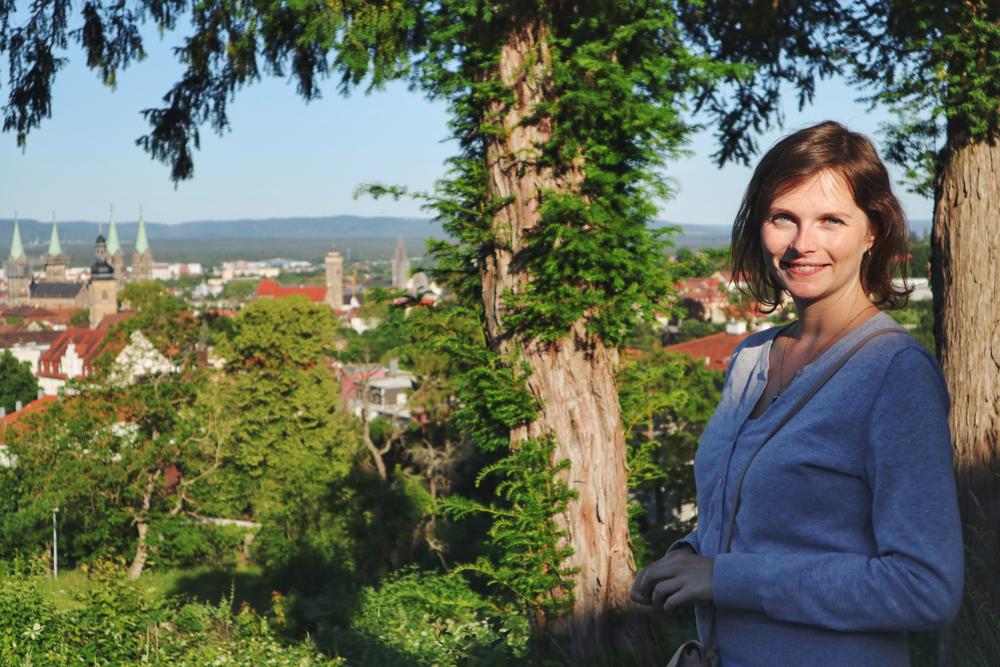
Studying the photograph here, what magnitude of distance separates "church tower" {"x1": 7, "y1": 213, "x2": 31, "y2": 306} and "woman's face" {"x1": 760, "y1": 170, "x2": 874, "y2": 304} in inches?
7442

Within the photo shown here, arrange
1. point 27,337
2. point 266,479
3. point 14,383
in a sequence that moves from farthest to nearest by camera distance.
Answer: point 27,337 < point 14,383 < point 266,479

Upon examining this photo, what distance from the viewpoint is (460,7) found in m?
Result: 4.48

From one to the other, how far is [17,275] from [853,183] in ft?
634

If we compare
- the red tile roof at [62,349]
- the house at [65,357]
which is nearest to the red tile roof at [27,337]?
the red tile roof at [62,349]

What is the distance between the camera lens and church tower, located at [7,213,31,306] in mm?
174250

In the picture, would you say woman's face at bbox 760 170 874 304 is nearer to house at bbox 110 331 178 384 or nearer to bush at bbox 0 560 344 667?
bush at bbox 0 560 344 667

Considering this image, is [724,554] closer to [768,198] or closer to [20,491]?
[768,198]

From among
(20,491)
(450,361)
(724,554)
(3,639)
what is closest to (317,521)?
(20,491)

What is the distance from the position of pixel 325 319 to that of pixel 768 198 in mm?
32495

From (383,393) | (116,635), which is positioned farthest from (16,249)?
(116,635)

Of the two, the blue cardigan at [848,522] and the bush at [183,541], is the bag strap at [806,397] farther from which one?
the bush at [183,541]

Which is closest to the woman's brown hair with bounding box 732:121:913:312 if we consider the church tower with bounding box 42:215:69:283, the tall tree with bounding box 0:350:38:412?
the tall tree with bounding box 0:350:38:412

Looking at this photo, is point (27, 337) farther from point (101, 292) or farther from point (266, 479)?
point (266, 479)

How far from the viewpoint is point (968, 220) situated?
5.21 metres
